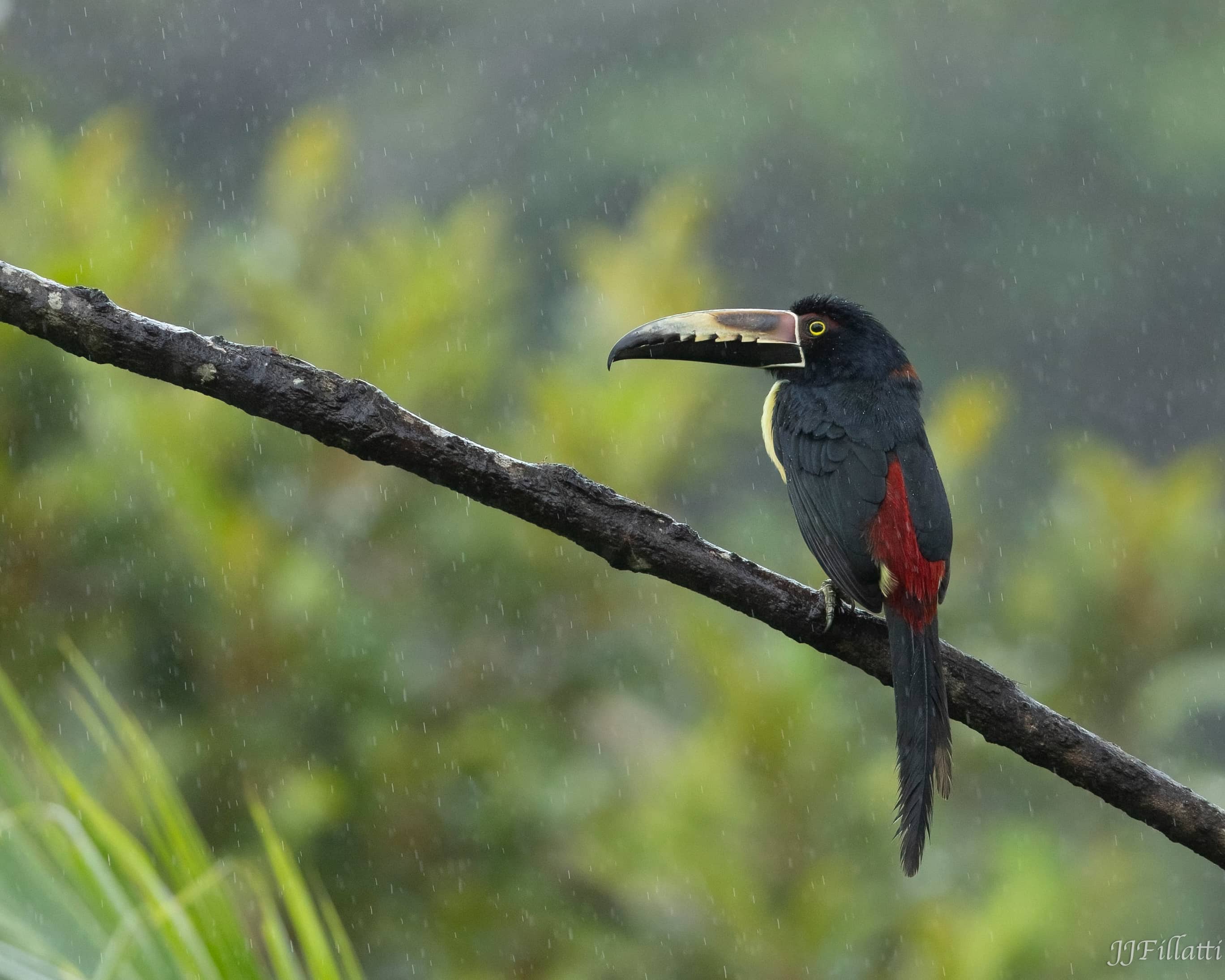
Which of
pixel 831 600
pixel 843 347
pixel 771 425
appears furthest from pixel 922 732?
pixel 843 347

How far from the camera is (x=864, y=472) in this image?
265 cm

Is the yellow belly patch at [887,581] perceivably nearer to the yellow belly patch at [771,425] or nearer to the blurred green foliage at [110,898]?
the yellow belly patch at [771,425]

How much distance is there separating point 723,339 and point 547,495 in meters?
1.16

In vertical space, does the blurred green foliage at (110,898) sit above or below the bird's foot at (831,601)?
below

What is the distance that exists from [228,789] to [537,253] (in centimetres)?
756

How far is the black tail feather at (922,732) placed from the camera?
7.07 ft

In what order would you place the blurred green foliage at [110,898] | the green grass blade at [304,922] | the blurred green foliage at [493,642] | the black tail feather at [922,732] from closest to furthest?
the blurred green foliage at [110,898], the green grass blade at [304,922], the black tail feather at [922,732], the blurred green foliage at [493,642]

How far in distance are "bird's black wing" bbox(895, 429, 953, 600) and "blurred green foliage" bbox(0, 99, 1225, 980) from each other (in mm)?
814

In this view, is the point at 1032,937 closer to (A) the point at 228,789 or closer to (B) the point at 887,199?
(A) the point at 228,789

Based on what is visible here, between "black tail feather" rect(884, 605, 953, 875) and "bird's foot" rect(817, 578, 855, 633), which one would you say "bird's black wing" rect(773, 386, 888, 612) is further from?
"black tail feather" rect(884, 605, 953, 875)

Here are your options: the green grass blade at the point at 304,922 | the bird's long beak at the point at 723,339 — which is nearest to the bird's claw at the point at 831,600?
the bird's long beak at the point at 723,339

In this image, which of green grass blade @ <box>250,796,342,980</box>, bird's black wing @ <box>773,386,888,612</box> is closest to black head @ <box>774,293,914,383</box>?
bird's black wing @ <box>773,386,888,612</box>

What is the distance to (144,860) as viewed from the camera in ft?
3.70

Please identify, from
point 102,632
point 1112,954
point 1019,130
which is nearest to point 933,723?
point 1112,954
